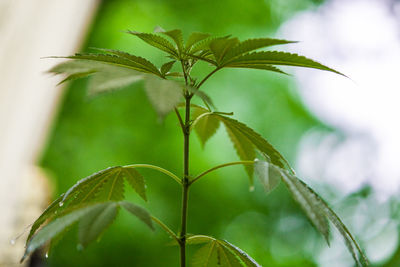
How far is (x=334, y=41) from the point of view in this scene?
4.39 metres

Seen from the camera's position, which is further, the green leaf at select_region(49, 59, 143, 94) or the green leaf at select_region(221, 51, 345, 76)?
the green leaf at select_region(221, 51, 345, 76)

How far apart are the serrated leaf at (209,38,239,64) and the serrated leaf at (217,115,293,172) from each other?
0.09 meters

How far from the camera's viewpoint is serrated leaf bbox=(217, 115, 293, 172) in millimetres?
575

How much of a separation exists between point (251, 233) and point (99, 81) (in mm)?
3970

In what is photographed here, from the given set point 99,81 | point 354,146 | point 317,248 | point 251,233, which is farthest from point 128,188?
point 99,81

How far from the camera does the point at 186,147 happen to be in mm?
582

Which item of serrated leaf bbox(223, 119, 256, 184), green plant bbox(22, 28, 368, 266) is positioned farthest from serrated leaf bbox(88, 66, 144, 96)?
serrated leaf bbox(223, 119, 256, 184)

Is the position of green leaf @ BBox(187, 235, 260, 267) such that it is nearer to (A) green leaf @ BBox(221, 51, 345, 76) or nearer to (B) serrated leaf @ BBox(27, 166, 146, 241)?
(B) serrated leaf @ BBox(27, 166, 146, 241)

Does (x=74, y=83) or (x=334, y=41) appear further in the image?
(x=74, y=83)

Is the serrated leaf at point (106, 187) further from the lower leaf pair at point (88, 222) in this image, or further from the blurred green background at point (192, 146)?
the blurred green background at point (192, 146)

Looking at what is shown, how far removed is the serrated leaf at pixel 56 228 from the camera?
1.33ft

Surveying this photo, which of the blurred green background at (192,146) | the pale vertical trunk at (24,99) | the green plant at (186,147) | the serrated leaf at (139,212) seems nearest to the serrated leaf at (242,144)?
the green plant at (186,147)

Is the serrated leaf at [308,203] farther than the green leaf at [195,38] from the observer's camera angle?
No

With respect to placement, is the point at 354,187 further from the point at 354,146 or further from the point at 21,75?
the point at 21,75
